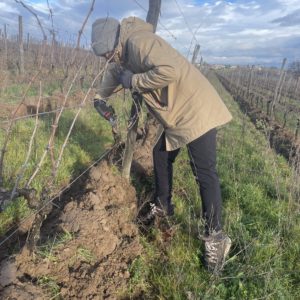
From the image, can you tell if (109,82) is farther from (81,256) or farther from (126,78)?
(81,256)

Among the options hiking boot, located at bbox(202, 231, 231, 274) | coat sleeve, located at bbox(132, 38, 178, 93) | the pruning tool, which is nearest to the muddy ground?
hiking boot, located at bbox(202, 231, 231, 274)

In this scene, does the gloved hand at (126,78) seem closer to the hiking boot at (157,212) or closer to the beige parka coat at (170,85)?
the beige parka coat at (170,85)

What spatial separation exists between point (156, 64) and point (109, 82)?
0.98m

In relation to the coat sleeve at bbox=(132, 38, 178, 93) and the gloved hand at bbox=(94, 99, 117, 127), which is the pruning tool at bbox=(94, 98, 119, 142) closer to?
the gloved hand at bbox=(94, 99, 117, 127)

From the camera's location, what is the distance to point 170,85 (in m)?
2.66

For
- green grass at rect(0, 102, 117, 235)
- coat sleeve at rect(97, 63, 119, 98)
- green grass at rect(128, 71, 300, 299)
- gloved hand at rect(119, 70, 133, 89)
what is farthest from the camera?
coat sleeve at rect(97, 63, 119, 98)

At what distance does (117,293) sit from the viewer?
2.39m

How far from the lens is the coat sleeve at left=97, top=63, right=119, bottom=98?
3340mm

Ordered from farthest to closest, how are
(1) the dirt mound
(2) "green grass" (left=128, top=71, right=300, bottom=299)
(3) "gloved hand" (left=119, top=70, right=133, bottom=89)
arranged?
(3) "gloved hand" (left=119, top=70, right=133, bottom=89) < (2) "green grass" (left=128, top=71, right=300, bottom=299) < (1) the dirt mound

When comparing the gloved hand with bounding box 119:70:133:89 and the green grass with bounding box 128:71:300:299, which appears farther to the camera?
the gloved hand with bounding box 119:70:133:89

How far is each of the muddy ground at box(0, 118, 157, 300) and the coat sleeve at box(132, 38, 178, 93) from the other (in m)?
1.14

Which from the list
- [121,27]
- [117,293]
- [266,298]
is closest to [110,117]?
[121,27]

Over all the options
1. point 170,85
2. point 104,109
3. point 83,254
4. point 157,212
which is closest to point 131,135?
point 104,109

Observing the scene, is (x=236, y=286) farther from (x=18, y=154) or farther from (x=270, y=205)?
(x=18, y=154)
